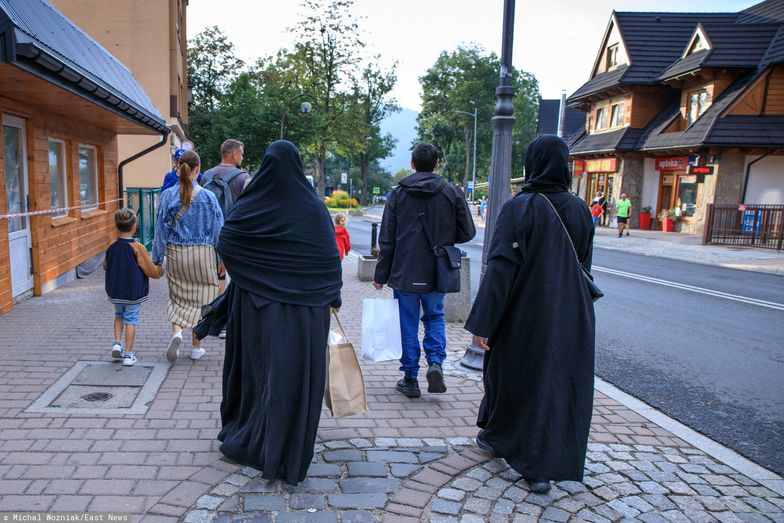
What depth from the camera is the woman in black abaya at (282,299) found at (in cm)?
328

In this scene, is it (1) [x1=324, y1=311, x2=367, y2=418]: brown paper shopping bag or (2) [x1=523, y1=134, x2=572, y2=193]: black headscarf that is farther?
(1) [x1=324, y1=311, x2=367, y2=418]: brown paper shopping bag

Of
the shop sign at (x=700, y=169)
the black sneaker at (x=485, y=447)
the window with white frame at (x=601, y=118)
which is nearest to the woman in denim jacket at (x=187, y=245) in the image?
the black sneaker at (x=485, y=447)

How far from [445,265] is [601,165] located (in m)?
30.9

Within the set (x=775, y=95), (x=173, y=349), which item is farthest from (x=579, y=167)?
(x=173, y=349)

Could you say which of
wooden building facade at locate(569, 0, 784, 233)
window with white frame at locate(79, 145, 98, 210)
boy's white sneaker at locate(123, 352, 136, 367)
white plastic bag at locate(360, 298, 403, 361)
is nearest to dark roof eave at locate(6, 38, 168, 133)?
boy's white sneaker at locate(123, 352, 136, 367)

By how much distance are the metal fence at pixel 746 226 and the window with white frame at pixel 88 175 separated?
19.8m

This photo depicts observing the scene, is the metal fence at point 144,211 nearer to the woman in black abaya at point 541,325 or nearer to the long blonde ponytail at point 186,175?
the long blonde ponytail at point 186,175

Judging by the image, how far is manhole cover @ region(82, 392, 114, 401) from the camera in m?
4.54

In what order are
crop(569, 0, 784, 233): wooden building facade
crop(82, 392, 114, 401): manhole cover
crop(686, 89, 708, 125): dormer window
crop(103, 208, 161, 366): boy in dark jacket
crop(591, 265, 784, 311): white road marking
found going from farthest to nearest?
crop(686, 89, 708, 125): dormer window < crop(569, 0, 784, 233): wooden building facade < crop(591, 265, 784, 311): white road marking < crop(103, 208, 161, 366): boy in dark jacket < crop(82, 392, 114, 401): manhole cover

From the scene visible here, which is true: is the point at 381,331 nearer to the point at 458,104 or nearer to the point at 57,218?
the point at 57,218

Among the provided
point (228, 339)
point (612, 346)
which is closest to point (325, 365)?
point (228, 339)

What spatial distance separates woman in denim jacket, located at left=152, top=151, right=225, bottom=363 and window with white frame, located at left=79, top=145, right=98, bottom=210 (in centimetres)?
682

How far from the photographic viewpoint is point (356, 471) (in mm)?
3557

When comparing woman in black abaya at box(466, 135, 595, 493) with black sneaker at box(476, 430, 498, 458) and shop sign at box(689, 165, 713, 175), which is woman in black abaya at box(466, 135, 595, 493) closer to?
black sneaker at box(476, 430, 498, 458)
